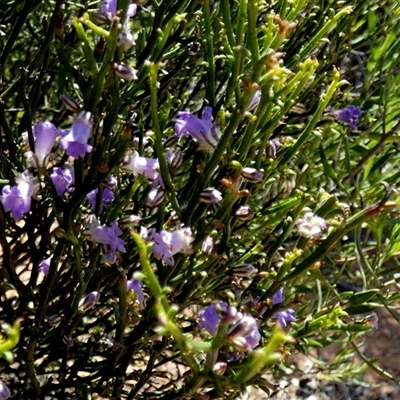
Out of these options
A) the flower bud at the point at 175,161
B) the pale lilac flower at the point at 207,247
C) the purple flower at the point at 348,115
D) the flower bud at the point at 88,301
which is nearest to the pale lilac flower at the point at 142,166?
the flower bud at the point at 175,161

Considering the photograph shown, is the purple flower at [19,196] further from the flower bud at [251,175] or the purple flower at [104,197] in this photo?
the flower bud at [251,175]

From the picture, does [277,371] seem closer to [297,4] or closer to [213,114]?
[213,114]

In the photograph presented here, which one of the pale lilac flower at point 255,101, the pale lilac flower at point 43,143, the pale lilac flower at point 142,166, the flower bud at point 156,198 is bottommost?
the flower bud at point 156,198

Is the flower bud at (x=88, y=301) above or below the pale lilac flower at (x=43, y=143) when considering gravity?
below

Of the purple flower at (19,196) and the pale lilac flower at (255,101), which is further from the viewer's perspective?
the purple flower at (19,196)

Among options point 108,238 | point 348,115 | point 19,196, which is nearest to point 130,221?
point 108,238

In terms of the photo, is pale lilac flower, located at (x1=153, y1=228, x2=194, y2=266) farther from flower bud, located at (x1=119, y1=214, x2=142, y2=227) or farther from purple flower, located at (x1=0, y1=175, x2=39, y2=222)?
purple flower, located at (x1=0, y1=175, x2=39, y2=222)

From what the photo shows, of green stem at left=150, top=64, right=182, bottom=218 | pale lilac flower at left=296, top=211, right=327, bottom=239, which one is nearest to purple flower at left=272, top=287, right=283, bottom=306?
pale lilac flower at left=296, top=211, right=327, bottom=239

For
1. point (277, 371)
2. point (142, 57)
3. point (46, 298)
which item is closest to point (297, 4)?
point (142, 57)
